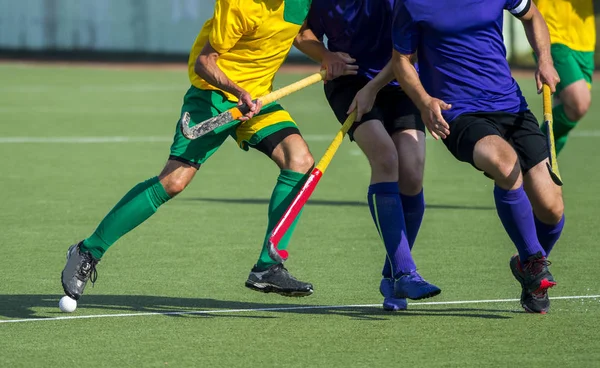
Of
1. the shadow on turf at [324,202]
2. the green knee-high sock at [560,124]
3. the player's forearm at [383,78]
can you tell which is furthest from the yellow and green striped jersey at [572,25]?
the player's forearm at [383,78]

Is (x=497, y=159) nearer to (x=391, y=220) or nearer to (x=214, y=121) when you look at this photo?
(x=391, y=220)

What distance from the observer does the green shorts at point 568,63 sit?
33.4 feet

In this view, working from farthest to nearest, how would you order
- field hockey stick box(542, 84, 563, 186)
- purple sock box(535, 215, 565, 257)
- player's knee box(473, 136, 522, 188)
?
purple sock box(535, 215, 565, 257), field hockey stick box(542, 84, 563, 186), player's knee box(473, 136, 522, 188)

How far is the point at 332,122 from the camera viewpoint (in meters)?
18.4

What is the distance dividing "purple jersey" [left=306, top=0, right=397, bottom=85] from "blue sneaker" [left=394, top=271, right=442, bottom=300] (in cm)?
114

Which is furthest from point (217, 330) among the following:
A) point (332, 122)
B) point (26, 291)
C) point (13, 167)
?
point (332, 122)

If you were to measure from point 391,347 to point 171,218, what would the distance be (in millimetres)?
4427

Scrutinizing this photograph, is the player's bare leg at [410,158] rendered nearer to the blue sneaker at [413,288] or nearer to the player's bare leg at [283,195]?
the player's bare leg at [283,195]

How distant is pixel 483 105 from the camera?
6.58 meters

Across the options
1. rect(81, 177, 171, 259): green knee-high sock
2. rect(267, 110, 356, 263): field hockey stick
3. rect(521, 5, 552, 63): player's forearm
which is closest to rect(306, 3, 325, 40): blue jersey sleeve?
rect(267, 110, 356, 263): field hockey stick

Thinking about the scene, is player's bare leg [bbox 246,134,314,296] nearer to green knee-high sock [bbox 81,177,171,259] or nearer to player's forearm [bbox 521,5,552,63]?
green knee-high sock [bbox 81,177,171,259]

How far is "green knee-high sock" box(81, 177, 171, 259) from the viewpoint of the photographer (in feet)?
22.1

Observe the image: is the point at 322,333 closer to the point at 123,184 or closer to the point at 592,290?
the point at 592,290

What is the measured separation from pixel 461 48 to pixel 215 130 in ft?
4.12
